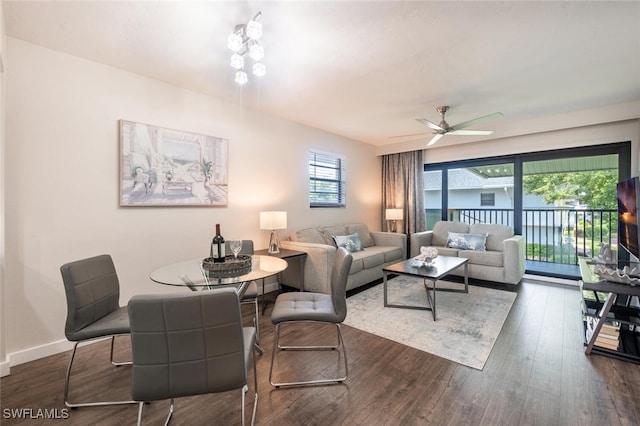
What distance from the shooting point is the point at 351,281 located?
12.1ft

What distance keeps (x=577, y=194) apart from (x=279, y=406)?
531cm

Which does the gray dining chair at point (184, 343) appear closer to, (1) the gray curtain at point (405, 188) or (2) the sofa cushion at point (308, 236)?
(2) the sofa cushion at point (308, 236)

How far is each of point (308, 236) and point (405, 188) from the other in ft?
8.75

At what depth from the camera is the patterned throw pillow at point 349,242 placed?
14.0ft

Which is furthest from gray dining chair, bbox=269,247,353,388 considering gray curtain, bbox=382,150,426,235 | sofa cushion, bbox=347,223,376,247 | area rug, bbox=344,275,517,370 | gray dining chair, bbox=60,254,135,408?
gray curtain, bbox=382,150,426,235

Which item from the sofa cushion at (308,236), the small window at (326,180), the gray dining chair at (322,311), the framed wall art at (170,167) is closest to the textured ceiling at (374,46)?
the framed wall art at (170,167)

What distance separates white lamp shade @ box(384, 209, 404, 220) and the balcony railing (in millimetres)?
1646

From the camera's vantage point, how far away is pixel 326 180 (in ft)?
15.8

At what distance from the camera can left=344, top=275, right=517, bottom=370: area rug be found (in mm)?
2314

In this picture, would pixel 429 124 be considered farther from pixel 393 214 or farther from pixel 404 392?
pixel 404 392

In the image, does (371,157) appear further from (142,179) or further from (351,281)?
(142,179)

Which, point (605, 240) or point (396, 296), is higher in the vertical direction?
point (605, 240)

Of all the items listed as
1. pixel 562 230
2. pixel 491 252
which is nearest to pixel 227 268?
pixel 491 252

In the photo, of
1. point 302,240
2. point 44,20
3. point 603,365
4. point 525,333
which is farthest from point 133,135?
point 603,365
